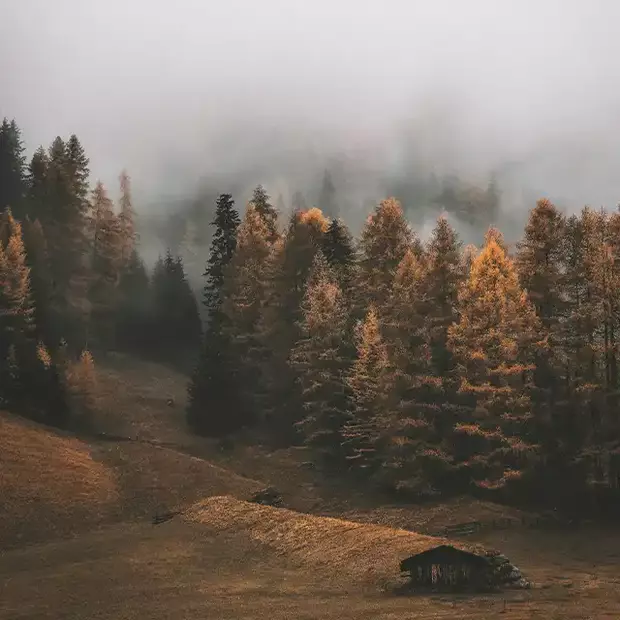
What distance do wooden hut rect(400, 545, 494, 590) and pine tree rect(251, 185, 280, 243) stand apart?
5261cm

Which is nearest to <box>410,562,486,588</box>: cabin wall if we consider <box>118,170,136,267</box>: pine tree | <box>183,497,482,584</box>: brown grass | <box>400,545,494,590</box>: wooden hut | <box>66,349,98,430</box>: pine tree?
<box>400,545,494,590</box>: wooden hut

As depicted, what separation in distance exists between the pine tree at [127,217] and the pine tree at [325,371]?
48916 mm

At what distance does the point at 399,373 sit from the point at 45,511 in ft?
80.1

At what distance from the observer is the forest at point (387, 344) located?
42.0 metres

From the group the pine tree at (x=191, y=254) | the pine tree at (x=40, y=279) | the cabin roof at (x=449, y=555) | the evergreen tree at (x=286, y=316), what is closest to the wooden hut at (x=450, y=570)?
the cabin roof at (x=449, y=555)

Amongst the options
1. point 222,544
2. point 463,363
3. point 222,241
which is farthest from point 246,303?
point 222,544

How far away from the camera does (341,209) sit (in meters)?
192

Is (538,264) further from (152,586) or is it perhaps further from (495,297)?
(152,586)

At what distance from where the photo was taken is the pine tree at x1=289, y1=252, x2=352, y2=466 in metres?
51.9

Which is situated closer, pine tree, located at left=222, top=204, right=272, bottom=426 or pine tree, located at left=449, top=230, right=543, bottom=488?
pine tree, located at left=449, top=230, right=543, bottom=488

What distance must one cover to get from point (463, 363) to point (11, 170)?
2837 inches

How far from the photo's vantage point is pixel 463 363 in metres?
46.4

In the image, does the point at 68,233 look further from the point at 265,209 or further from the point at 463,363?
the point at 463,363

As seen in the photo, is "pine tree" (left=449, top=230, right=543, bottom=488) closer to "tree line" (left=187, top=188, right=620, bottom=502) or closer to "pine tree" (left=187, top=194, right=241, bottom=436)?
"tree line" (left=187, top=188, right=620, bottom=502)
